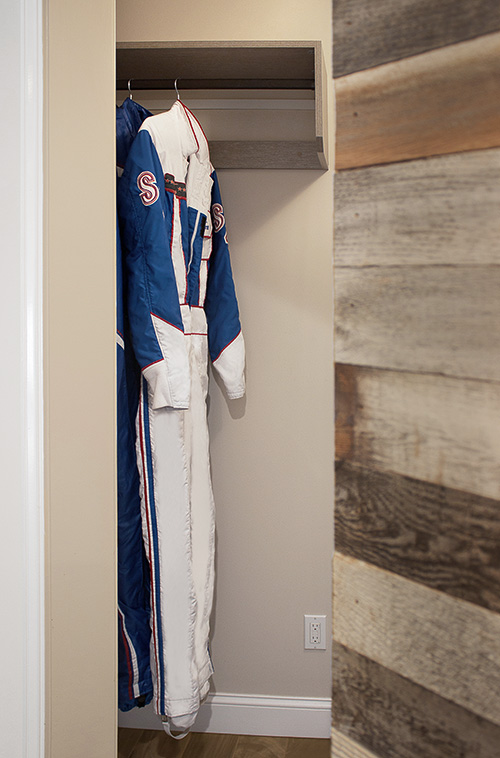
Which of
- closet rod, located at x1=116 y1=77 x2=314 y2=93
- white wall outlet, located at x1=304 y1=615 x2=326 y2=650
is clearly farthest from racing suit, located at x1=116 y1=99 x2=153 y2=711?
white wall outlet, located at x1=304 y1=615 x2=326 y2=650

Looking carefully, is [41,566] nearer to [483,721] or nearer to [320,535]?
[483,721]

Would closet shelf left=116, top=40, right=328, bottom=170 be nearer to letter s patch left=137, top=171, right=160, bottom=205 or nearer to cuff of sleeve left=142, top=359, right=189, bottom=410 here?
letter s patch left=137, top=171, right=160, bottom=205

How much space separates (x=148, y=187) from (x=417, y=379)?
47.9 inches

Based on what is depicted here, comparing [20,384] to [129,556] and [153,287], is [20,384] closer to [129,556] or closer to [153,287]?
[153,287]

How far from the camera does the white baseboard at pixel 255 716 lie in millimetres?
2105

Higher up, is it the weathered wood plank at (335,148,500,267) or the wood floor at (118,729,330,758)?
the weathered wood plank at (335,148,500,267)

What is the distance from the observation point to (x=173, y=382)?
1667 millimetres

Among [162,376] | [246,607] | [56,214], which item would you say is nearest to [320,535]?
[246,607]

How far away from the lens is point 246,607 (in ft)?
7.09

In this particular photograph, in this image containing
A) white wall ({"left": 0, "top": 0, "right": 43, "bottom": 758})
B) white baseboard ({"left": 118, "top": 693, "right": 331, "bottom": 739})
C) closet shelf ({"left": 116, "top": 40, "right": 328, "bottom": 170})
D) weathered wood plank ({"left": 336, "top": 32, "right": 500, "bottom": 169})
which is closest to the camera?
weathered wood plank ({"left": 336, "top": 32, "right": 500, "bottom": 169})

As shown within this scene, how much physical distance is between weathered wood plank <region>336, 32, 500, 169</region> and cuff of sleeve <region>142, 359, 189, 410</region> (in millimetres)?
1050

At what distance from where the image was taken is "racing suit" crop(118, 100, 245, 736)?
5.47 ft

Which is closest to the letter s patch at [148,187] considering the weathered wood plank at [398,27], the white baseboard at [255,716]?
the weathered wood plank at [398,27]

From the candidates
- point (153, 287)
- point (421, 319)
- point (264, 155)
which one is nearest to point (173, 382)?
point (153, 287)
